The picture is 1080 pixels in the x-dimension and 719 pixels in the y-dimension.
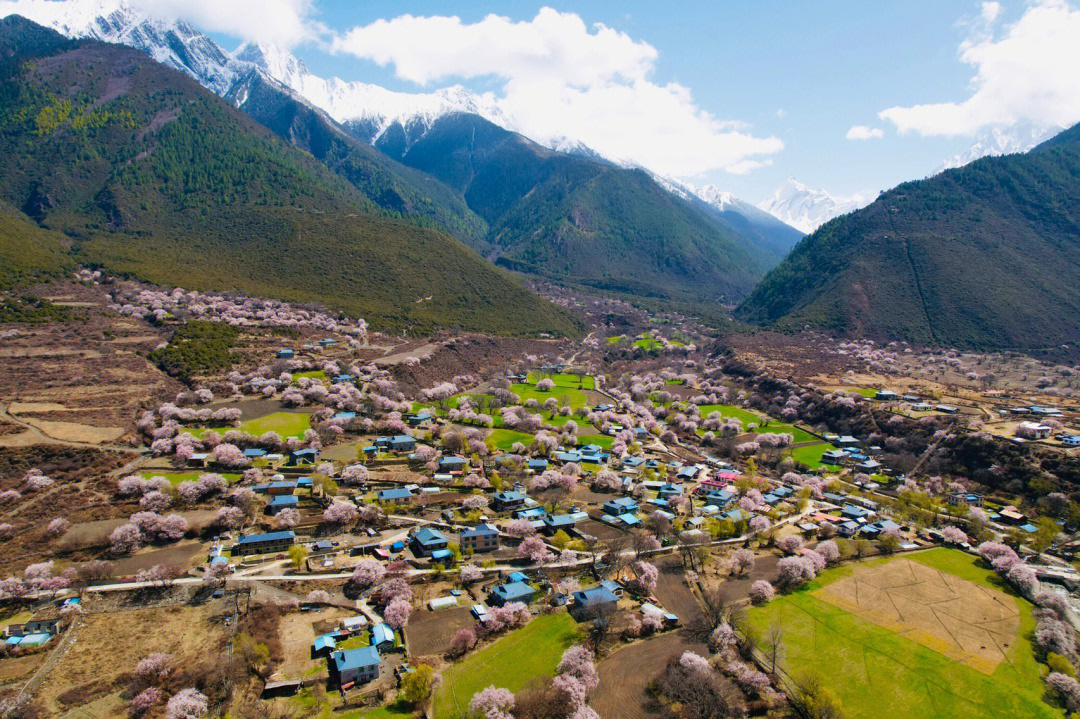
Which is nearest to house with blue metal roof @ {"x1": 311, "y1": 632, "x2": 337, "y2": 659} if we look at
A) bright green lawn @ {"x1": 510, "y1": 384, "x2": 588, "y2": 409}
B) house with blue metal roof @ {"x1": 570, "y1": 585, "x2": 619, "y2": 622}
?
house with blue metal roof @ {"x1": 570, "y1": 585, "x2": 619, "y2": 622}

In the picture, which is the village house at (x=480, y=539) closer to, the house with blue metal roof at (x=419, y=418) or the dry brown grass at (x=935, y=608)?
the dry brown grass at (x=935, y=608)

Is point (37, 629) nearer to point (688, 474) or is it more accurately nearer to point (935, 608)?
point (935, 608)

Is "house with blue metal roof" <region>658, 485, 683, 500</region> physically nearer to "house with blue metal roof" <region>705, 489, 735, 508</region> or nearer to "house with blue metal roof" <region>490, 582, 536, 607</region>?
"house with blue metal roof" <region>705, 489, 735, 508</region>

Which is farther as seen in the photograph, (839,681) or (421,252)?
(421,252)

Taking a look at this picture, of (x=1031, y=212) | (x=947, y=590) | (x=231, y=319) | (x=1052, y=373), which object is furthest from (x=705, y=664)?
(x=1031, y=212)

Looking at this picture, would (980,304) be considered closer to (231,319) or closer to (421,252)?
(421,252)

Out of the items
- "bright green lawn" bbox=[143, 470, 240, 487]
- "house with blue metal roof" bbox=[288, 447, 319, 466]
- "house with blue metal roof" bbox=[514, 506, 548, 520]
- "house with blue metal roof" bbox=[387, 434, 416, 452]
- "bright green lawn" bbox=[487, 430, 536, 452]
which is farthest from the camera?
"bright green lawn" bbox=[487, 430, 536, 452]
